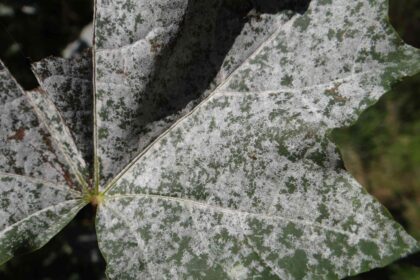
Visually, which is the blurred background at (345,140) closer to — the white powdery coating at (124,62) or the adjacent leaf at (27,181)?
the adjacent leaf at (27,181)

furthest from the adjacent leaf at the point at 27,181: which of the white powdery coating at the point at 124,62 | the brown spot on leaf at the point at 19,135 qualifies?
the white powdery coating at the point at 124,62

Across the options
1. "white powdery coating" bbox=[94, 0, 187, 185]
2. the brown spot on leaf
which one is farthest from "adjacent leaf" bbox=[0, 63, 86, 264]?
"white powdery coating" bbox=[94, 0, 187, 185]

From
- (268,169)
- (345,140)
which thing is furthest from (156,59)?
(345,140)

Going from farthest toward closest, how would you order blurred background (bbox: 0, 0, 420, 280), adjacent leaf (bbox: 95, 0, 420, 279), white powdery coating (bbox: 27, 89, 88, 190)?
blurred background (bbox: 0, 0, 420, 280) < white powdery coating (bbox: 27, 89, 88, 190) < adjacent leaf (bbox: 95, 0, 420, 279)

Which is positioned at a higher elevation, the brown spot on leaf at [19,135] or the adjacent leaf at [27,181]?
the brown spot on leaf at [19,135]

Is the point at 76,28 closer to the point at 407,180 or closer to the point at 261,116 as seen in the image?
the point at 261,116

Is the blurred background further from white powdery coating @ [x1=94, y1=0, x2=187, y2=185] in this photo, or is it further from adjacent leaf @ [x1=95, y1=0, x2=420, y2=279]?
adjacent leaf @ [x1=95, y1=0, x2=420, y2=279]

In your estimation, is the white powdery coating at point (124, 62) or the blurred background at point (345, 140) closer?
the white powdery coating at point (124, 62)
